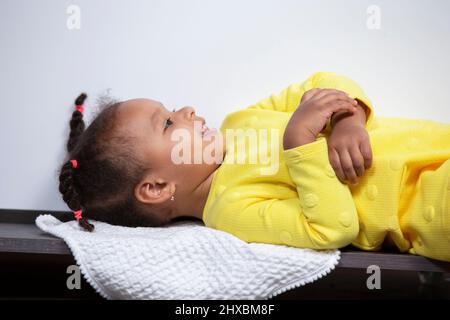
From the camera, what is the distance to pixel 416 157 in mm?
918

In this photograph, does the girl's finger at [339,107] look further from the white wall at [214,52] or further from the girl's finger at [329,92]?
the white wall at [214,52]

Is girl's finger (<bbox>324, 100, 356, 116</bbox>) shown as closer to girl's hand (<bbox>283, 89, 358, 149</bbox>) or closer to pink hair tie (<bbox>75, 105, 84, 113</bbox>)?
girl's hand (<bbox>283, 89, 358, 149</bbox>)

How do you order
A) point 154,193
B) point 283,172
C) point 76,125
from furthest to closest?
point 76,125 → point 154,193 → point 283,172

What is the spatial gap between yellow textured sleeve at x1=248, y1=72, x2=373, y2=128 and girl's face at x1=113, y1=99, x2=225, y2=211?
203 mm

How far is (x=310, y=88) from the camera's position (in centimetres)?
117

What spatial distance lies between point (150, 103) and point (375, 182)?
56 cm

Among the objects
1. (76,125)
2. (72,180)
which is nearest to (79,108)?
(76,125)

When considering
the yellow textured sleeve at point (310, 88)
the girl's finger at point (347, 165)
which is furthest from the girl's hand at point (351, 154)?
the yellow textured sleeve at point (310, 88)

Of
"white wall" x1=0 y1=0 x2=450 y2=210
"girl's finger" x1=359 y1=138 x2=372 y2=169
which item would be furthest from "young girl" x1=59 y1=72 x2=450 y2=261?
"white wall" x1=0 y1=0 x2=450 y2=210

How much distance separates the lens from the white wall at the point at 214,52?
1.31m

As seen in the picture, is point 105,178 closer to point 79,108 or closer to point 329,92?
point 79,108

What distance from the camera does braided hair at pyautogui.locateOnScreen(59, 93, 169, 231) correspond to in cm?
109

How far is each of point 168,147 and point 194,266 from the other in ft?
1.01

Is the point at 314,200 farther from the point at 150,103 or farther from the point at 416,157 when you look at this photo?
the point at 150,103
